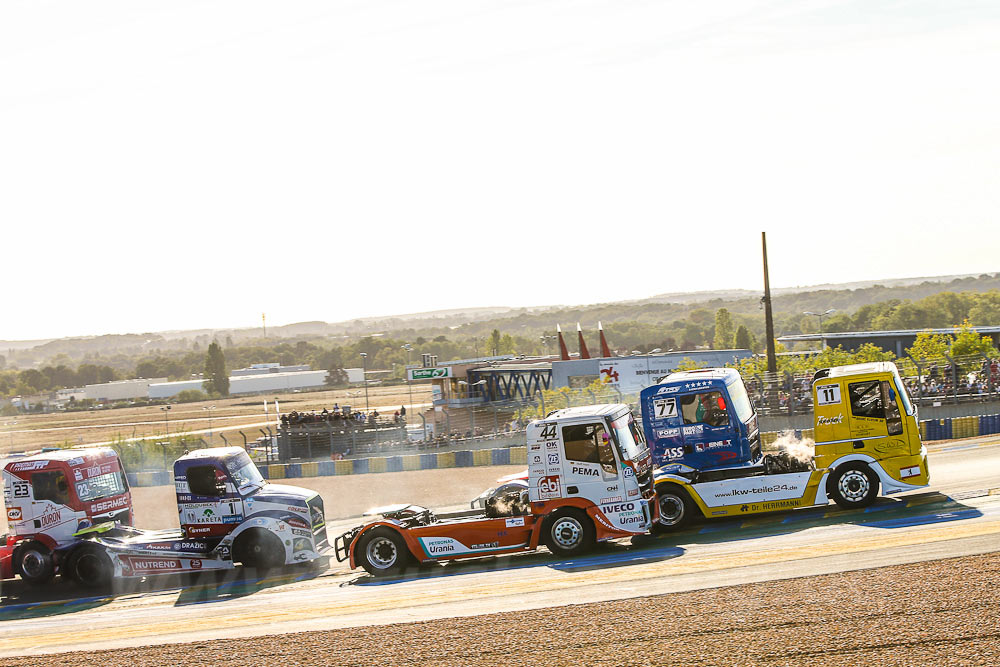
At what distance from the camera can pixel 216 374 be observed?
138 meters

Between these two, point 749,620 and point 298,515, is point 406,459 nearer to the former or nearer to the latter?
point 298,515

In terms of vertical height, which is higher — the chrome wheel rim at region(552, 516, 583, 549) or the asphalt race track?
the chrome wheel rim at region(552, 516, 583, 549)

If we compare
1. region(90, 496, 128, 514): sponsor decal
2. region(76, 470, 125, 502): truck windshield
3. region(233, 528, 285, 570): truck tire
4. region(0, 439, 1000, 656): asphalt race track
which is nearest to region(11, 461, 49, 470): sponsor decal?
region(76, 470, 125, 502): truck windshield

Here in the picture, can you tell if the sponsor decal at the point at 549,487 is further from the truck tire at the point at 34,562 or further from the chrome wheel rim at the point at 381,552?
the truck tire at the point at 34,562

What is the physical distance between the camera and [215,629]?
13164 mm

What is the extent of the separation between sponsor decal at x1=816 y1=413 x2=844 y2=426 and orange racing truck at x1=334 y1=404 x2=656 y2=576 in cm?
332

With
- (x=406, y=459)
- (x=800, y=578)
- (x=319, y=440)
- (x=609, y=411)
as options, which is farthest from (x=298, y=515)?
(x=319, y=440)

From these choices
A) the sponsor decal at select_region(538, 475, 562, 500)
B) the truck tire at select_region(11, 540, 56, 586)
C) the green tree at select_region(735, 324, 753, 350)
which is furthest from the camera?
the green tree at select_region(735, 324, 753, 350)

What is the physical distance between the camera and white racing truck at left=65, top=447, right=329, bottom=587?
1730 cm

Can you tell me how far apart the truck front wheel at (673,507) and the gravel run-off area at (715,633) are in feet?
15.2

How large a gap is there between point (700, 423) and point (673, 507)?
1745 millimetres

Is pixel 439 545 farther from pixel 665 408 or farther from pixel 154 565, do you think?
pixel 154 565

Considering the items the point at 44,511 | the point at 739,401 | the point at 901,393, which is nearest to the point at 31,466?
the point at 44,511

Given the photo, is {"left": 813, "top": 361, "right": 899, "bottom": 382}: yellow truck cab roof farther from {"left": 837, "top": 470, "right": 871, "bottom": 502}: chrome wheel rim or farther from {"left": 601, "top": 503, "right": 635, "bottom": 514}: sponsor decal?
{"left": 601, "top": 503, "right": 635, "bottom": 514}: sponsor decal
